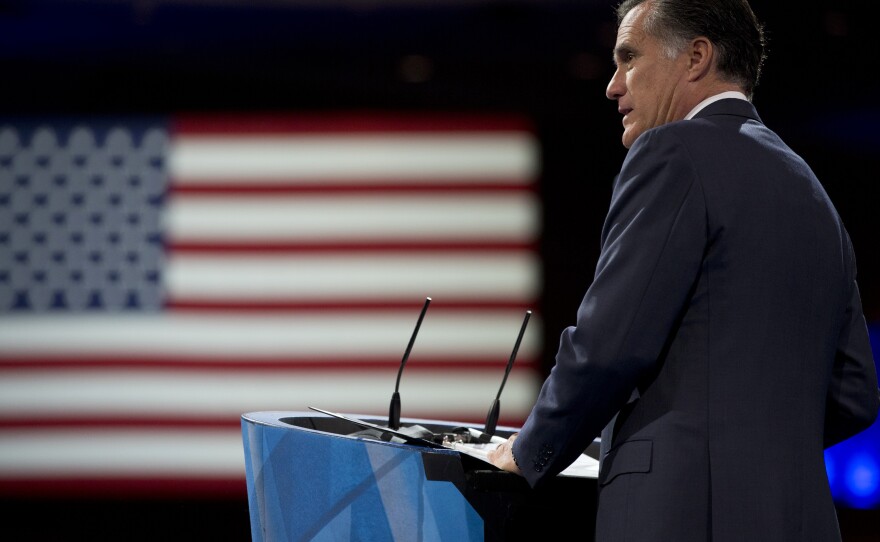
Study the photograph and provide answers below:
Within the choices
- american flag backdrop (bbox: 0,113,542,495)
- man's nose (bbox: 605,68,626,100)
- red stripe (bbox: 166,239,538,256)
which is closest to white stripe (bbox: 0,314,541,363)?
american flag backdrop (bbox: 0,113,542,495)

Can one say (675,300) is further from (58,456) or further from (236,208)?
(58,456)

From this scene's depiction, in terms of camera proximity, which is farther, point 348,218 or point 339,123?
point 339,123

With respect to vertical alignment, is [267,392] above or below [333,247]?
below

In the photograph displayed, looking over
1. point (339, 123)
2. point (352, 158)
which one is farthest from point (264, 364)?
point (339, 123)

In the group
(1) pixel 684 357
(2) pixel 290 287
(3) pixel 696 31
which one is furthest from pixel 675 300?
(2) pixel 290 287

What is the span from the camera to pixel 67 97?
493 centimetres

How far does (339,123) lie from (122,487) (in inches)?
78.8

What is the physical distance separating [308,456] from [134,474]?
3.69 meters

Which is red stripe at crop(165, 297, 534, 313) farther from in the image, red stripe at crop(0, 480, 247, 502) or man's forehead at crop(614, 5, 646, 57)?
man's forehead at crop(614, 5, 646, 57)

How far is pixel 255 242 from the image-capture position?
4.72 metres

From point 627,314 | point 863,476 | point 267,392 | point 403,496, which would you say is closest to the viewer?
point 627,314

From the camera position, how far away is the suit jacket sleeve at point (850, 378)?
129 centimetres

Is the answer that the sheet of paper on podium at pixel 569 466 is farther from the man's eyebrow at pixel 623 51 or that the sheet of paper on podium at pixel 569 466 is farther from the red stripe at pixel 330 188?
the red stripe at pixel 330 188

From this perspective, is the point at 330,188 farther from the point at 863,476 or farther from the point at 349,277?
the point at 863,476
